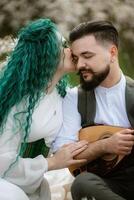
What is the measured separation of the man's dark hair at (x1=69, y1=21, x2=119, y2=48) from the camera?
133 inches

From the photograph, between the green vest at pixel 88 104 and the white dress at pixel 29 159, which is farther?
the green vest at pixel 88 104

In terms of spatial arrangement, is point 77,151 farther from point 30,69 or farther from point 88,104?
point 30,69

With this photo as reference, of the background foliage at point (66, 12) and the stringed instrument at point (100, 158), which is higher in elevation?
the background foliage at point (66, 12)

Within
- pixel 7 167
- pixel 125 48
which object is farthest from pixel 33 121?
pixel 125 48

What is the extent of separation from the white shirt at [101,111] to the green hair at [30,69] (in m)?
0.20

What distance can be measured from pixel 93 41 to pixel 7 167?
0.77m

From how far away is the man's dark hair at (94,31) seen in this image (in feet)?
11.1

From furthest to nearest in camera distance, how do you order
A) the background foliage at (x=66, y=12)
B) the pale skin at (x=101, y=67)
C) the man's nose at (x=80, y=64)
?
the background foliage at (x=66, y=12) < the man's nose at (x=80, y=64) < the pale skin at (x=101, y=67)

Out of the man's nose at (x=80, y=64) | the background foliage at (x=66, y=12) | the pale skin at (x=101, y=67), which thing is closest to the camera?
the pale skin at (x=101, y=67)

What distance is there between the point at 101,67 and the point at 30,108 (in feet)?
1.38

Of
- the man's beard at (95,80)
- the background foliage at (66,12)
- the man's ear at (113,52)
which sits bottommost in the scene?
the man's beard at (95,80)

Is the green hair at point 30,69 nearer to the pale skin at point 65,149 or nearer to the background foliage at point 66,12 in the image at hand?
the pale skin at point 65,149

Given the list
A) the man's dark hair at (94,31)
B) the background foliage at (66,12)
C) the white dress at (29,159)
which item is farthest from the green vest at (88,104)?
the background foliage at (66,12)

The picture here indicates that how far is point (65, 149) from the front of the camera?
334 centimetres
